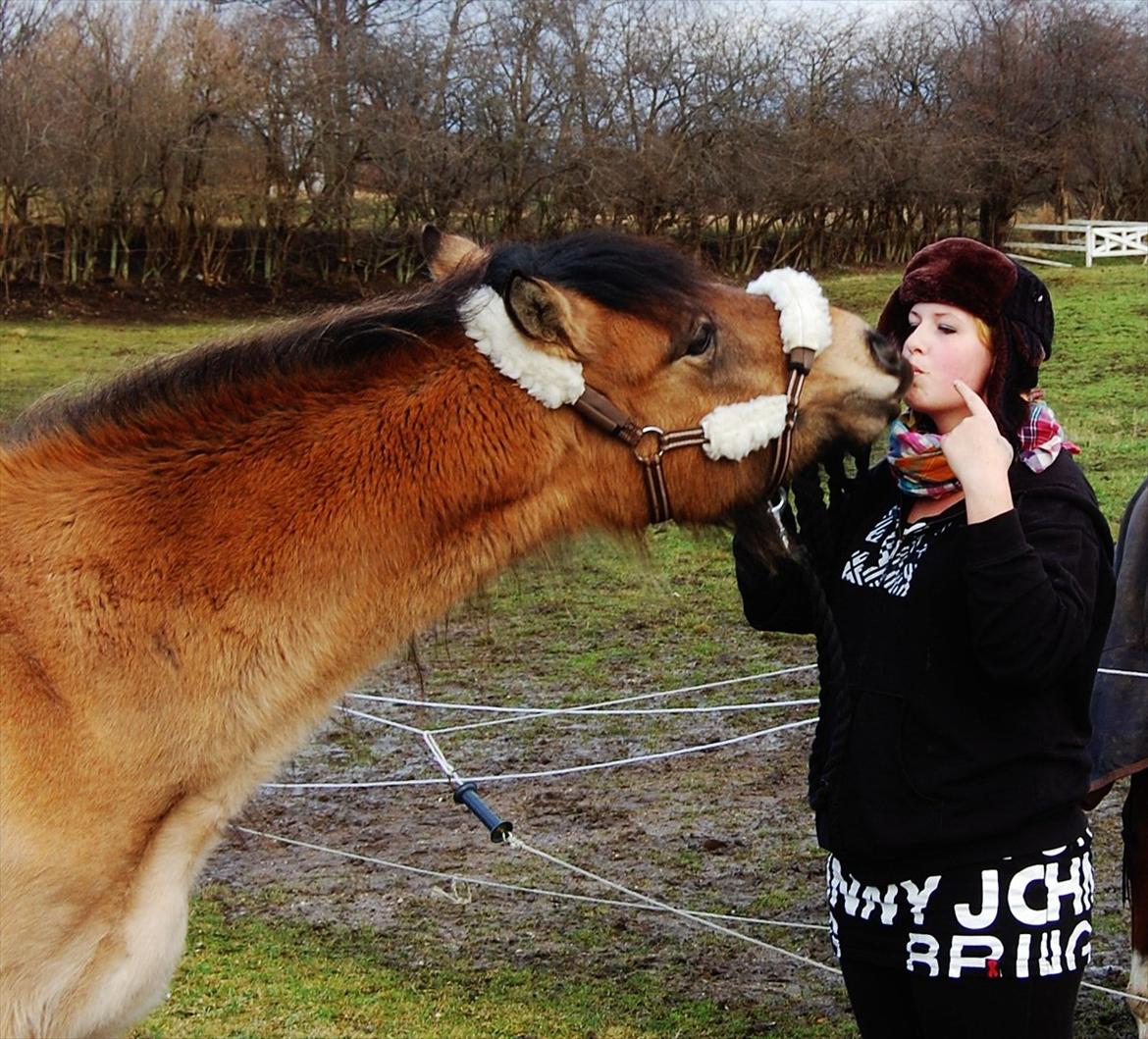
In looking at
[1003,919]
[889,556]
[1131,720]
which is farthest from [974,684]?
[1131,720]

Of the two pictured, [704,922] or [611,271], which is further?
[704,922]

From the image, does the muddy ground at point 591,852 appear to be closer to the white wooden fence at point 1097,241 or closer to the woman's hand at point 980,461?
the woman's hand at point 980,461

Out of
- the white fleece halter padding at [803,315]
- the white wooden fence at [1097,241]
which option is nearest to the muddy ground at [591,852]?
the white fleece halter padding at [803,315]

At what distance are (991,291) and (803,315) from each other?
0.35 meters

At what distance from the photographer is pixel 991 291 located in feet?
8.58

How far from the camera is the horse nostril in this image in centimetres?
266

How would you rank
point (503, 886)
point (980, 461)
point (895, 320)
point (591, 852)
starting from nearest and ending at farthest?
point (980, 461), point (895, 320), point (503, 886), point (591, 852)

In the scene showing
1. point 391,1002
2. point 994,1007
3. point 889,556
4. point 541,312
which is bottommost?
point 391,1002

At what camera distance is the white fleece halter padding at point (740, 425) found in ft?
8.71

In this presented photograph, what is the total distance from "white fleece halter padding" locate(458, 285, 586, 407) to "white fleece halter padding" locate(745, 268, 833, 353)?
1.37 ft

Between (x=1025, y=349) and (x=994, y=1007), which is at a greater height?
(x=1025, y=349)

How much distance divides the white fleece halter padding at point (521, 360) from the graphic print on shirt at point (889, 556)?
70cm

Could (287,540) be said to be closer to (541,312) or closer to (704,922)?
(541,312)

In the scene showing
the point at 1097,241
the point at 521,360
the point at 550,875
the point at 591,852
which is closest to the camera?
the point at 521,360
